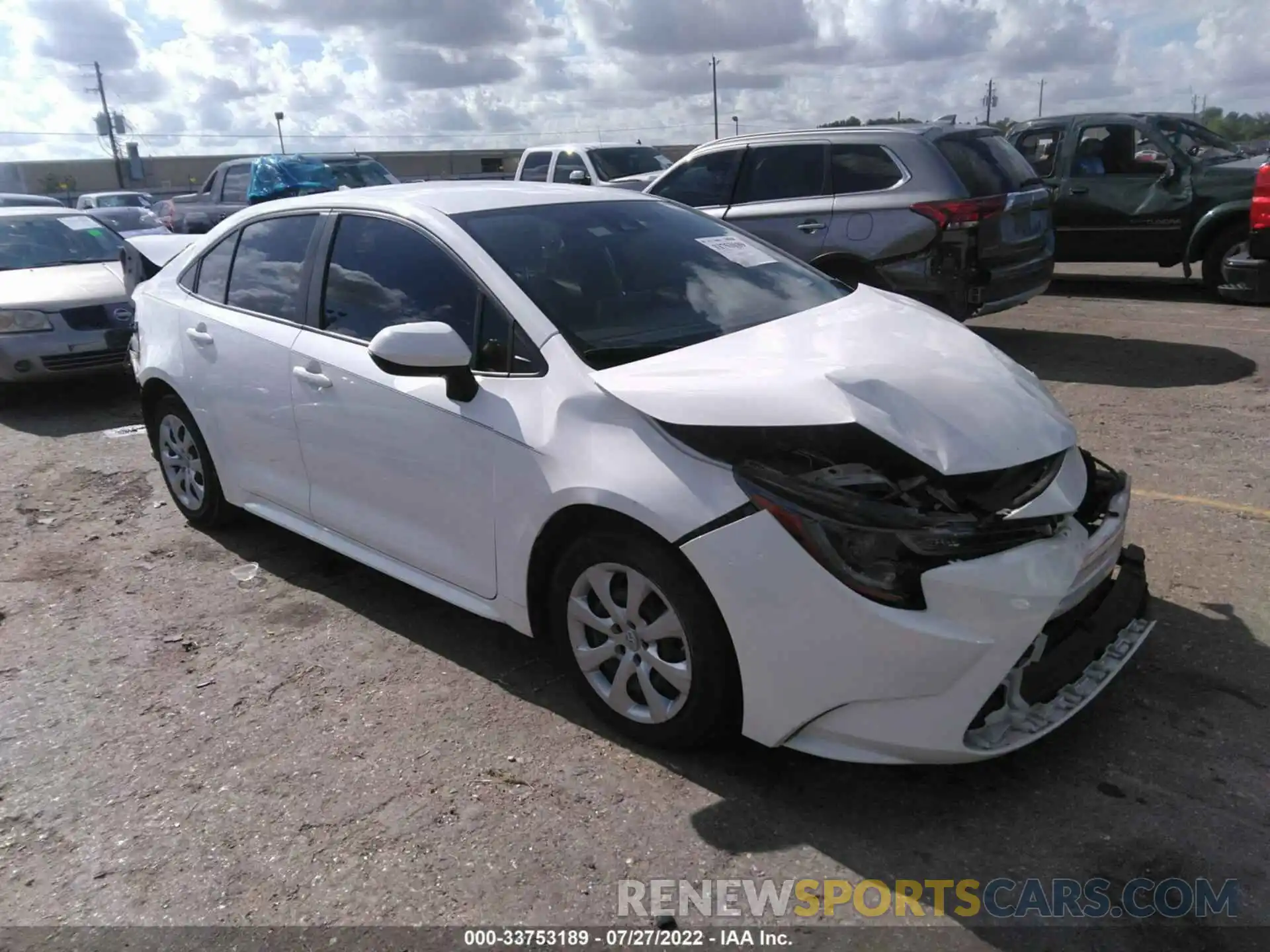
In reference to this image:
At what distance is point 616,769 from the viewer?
3156 millimetres

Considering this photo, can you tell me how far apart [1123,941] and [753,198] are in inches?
275

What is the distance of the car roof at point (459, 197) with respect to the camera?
3.94 metres

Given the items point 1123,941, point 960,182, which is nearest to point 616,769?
point 1123,941

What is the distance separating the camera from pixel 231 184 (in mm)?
16172

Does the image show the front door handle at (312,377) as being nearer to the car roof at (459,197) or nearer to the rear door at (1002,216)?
the car roof at (459,197)

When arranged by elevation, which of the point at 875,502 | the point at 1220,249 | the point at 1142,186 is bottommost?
the point at 1220,249

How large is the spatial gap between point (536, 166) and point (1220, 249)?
363 inches

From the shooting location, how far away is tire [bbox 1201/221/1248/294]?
9945mm

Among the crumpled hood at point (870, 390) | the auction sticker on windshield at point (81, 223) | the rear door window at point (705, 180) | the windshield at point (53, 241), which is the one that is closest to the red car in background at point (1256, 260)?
the rear door window at point (705, 180)

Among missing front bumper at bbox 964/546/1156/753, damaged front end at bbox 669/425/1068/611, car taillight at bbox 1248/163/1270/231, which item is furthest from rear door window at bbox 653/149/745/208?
damaged front end at bbox 669/425/1068/611

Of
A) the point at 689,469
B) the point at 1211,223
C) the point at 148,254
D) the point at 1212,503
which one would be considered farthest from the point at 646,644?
the point at 1211,223

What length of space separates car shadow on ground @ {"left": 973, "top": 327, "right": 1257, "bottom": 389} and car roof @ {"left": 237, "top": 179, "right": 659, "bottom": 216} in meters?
3.51

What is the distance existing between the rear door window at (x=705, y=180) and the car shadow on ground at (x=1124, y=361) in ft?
8.52

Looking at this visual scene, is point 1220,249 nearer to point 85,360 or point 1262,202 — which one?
point 1262,202
